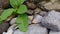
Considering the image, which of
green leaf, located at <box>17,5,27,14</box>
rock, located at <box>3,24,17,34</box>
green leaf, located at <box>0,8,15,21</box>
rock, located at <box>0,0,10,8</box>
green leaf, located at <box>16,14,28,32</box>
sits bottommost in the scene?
rock, located at <box>3,24,17,34</box>

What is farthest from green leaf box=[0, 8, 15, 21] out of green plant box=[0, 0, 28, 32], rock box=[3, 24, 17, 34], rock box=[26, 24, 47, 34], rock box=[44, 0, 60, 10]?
rock box=[44, 0, 60, 10]

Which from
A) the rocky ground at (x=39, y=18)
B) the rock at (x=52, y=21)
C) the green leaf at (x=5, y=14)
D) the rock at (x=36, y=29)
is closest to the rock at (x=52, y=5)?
the rocky ground at (x=39, y=18)

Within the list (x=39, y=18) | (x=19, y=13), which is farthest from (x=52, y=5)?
(x=19, y=13)

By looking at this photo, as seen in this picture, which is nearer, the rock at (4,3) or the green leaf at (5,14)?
the green leaf at (5,14)

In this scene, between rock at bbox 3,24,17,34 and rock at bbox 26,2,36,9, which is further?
rock at bbox 26,2,36,9

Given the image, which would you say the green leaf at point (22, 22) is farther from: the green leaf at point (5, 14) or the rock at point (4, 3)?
the rock at point (4, 3)

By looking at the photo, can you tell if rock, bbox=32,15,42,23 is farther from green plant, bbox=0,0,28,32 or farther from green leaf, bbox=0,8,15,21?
green leaf, bbox=0,8,15,21

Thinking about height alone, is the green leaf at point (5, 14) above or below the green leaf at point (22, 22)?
above
